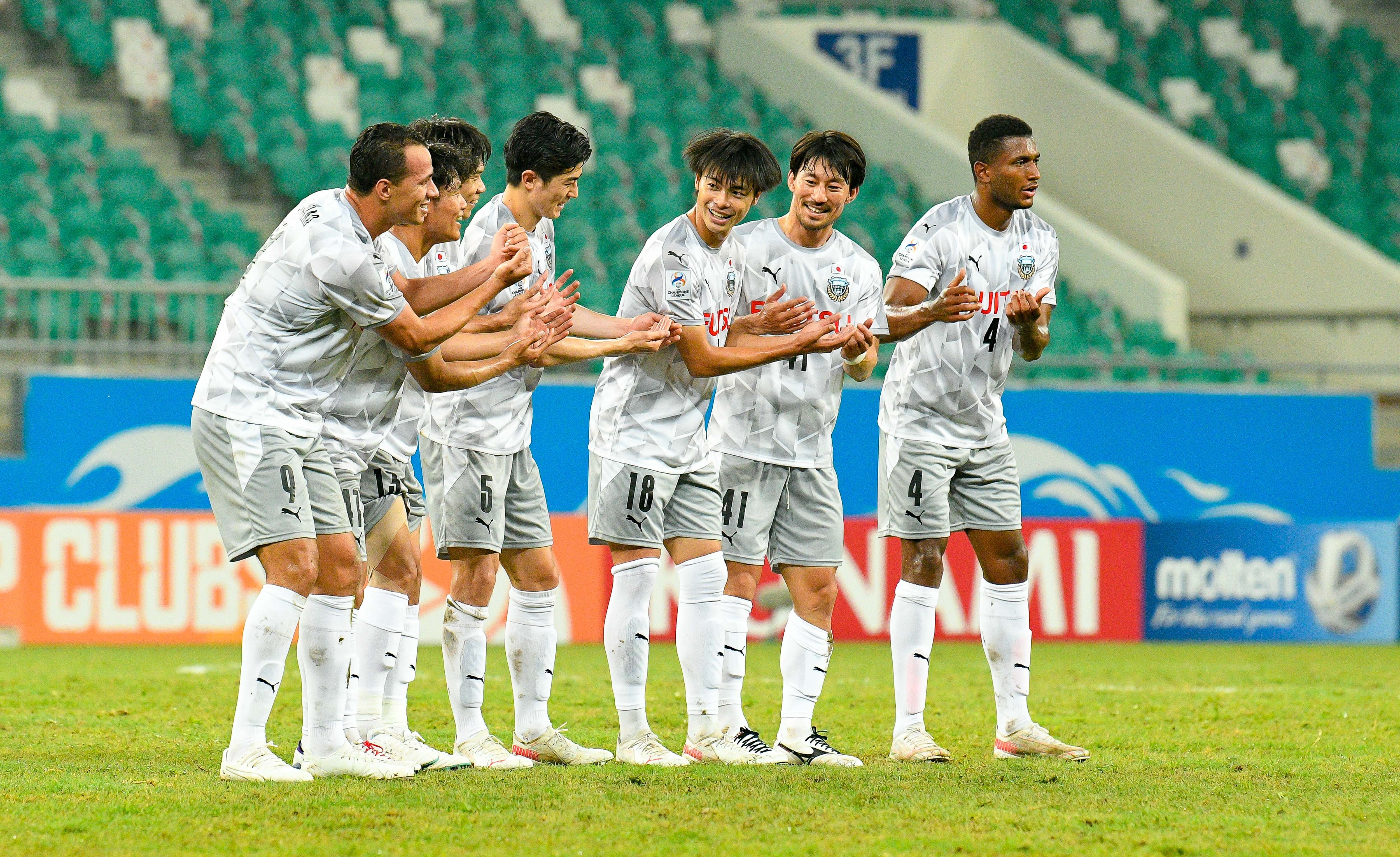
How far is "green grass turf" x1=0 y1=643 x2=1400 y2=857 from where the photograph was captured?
4.66 meters

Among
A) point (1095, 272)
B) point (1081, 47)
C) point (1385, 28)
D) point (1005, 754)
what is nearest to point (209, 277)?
point (1095, 272)

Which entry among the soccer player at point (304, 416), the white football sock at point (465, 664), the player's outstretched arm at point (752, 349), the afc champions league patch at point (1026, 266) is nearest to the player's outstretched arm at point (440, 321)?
the soccer player at point (304, 416)

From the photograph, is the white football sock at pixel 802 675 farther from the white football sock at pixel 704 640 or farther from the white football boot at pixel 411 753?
the white football boot at pixel 411 753

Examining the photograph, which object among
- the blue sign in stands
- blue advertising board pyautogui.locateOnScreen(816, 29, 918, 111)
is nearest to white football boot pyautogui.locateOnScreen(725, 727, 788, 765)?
the blue sign in stands

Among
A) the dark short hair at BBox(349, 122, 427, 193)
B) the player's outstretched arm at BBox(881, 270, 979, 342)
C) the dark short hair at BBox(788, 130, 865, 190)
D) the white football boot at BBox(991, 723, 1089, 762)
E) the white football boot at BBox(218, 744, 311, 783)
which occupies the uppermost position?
the dark short hair at BBox(788, 130, 865, 190)

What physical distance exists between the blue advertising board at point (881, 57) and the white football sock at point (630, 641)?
54.1 ft

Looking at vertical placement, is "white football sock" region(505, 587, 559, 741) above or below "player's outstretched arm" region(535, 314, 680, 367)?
below

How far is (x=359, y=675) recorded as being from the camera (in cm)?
609

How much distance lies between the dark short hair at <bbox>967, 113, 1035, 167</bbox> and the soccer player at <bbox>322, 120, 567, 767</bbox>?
1813 millimetres

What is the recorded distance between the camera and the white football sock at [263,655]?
551 centimetres

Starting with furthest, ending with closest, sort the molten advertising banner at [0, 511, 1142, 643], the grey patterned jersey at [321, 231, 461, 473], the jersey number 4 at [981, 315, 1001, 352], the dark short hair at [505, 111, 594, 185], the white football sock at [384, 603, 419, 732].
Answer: the molten advertising banner at [0, 511, 1142, 643], the jersey number 4 at [981, 315, 1001, 352], the white football sock at [384, 603, 419, 732], the dark short hair at [505, 111, 594, 185], the grey patterned jersey at [321, 231, 461, 473]

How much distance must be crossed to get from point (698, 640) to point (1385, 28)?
21095 millimetres

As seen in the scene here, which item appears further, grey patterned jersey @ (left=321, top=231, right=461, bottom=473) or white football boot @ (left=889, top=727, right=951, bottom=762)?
white football boot @ (left=889, top=727, right=951, bottom=762)

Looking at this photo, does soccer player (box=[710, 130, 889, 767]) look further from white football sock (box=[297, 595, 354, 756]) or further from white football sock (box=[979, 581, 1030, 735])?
white football sock (box=[297, 595, 354, 756])
